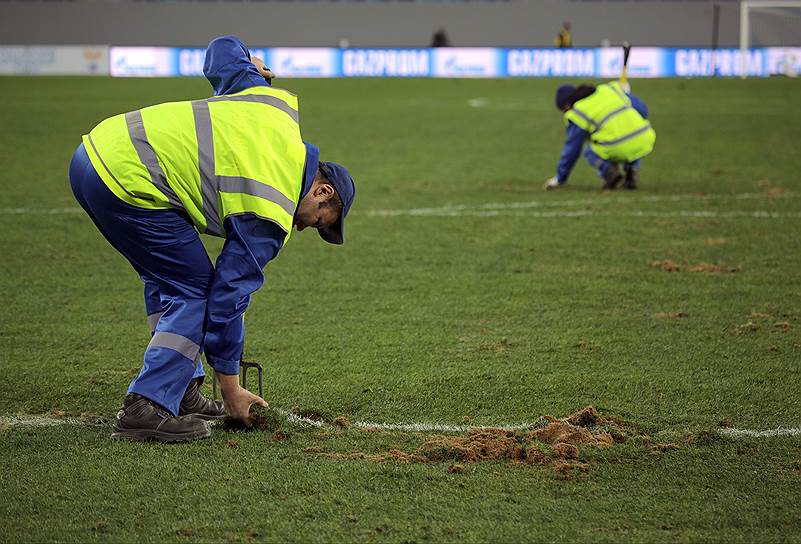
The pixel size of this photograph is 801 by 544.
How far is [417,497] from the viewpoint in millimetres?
3949

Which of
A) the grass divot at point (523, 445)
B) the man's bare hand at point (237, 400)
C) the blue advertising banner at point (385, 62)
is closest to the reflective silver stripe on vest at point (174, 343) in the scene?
the man's bare hand at point (237, 400)

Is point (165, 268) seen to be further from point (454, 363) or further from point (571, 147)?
point (571, 147)

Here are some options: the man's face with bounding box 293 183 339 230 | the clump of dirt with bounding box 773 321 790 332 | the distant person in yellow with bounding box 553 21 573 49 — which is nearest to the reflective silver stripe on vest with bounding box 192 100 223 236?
the man's face with bounding box 293 183 339 230

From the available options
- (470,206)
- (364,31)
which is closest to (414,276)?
(470,206)

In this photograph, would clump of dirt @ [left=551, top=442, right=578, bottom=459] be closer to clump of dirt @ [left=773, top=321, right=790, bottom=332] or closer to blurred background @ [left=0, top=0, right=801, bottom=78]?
clump of dirt @ [left=773, top=321, right=790, bottom=332]

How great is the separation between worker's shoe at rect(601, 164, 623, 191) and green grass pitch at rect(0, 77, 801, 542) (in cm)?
32

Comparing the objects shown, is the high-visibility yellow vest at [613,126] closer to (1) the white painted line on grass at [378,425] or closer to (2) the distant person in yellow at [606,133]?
(2) the distant person in yellow at [606,133]

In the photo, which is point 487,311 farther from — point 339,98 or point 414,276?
point 339,98

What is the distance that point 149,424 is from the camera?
14.6 feet

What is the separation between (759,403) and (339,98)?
22.2 m

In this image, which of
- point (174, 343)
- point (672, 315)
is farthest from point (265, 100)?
point (672, 315)

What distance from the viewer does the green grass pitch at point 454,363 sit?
3824 mm

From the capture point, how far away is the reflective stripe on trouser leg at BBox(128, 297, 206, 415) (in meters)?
4.40

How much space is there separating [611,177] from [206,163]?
860 cm
